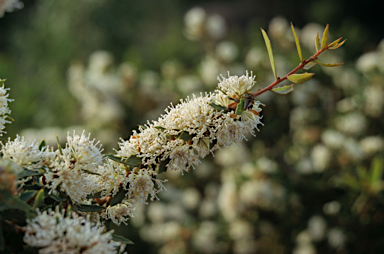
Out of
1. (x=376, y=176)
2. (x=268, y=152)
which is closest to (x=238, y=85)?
(x=376, y=176)

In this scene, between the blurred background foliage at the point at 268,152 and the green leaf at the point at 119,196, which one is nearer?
the green leaf at the point at 119,196

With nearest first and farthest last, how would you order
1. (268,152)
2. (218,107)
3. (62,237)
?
(62,237) → (218,107) → (268,152)

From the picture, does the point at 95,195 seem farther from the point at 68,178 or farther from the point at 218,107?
the point at 218,107

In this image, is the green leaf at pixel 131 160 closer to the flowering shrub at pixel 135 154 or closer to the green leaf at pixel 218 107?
the flowering shrub at pixel 135 154

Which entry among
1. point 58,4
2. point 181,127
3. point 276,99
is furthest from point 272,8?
point 181,127

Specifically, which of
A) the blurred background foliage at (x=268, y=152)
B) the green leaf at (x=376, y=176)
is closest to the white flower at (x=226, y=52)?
the blurred background foliage at (x=268, y=152)

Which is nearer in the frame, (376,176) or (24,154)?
(24,154)

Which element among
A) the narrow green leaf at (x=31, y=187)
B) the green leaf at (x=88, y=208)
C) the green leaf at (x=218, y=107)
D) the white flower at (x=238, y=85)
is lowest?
the green leaf at (x=88, y=208)
